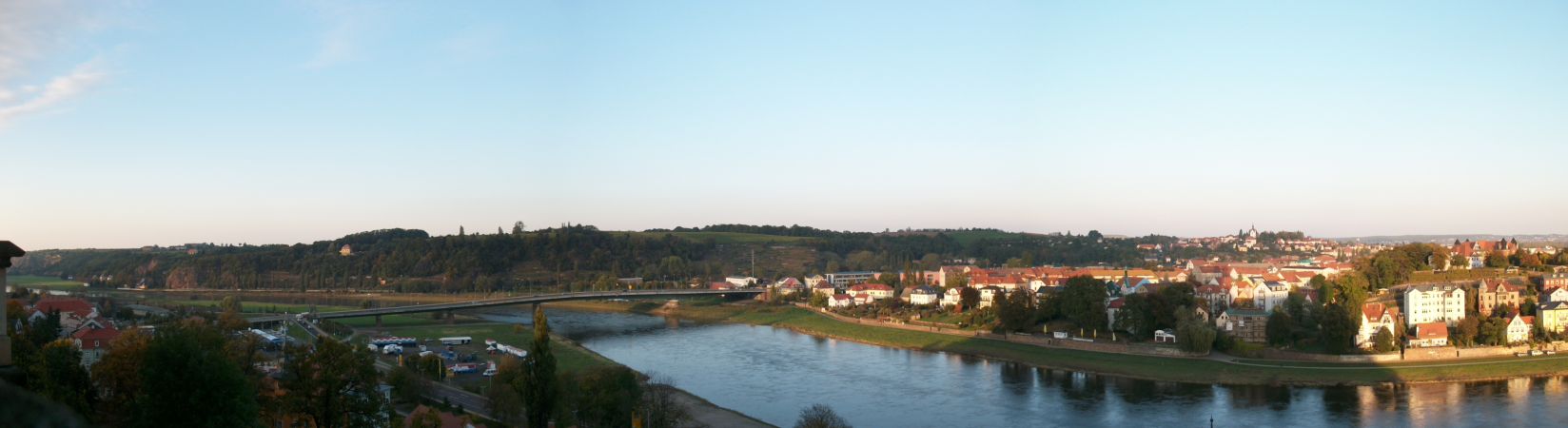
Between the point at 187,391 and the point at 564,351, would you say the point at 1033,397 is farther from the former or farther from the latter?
the point at 187,391

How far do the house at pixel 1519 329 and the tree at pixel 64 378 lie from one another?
3174cm

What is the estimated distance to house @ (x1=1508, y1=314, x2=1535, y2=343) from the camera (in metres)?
27.4

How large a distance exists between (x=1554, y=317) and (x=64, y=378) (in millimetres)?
34639

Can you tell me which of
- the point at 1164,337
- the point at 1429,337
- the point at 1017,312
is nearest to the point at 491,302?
the point at 1017,312

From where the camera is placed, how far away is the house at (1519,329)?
27438mm

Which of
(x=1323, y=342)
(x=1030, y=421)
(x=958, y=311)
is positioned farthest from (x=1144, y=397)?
(x=958, y=311)

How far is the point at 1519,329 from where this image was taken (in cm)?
2769

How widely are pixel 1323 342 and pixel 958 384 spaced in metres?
10.1

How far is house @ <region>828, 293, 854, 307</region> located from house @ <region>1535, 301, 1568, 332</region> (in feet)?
82.9

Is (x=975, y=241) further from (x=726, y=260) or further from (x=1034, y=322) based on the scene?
(x=1034, y=322)

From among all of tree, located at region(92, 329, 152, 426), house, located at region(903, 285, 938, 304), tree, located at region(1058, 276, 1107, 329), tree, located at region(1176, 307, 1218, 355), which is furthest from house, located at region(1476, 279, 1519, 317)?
tree, located at region(92, 329, 152, 426)

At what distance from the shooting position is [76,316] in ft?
100

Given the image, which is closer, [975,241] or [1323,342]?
[1323,342]

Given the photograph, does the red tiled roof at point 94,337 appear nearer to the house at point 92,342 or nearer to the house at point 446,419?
the house at point 92,342
